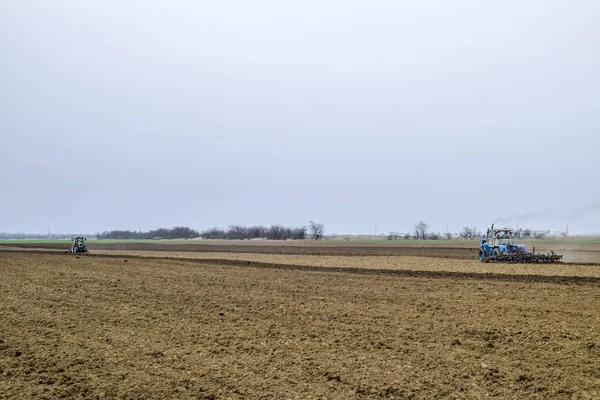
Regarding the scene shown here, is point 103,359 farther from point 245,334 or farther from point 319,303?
point 319,303

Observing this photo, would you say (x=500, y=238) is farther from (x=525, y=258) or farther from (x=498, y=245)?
(x=525, y=258)

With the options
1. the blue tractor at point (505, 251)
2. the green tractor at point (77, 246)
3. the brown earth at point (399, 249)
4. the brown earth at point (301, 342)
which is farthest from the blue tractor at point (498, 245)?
the green tractor at point (77, 246)

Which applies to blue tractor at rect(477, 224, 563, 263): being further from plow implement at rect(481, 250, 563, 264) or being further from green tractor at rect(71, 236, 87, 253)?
green tractor at rect(71, 236, 87, 253)

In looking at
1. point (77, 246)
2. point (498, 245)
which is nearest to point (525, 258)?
point (498, 245)

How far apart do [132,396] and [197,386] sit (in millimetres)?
989

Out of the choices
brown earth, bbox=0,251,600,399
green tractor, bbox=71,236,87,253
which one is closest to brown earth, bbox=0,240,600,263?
green tractor, bbox=71,236,87,253

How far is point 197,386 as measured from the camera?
805 centimetres

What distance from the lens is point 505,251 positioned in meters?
32.3

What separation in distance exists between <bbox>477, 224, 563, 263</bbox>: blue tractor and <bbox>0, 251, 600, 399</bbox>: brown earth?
1302 cm

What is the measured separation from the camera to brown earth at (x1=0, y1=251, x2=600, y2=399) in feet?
26.1

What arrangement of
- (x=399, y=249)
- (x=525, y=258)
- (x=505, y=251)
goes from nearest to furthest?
(x=525, y=258), (x=505, y=251), (x=399, y=249)

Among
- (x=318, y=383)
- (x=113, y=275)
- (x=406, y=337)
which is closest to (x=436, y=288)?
(x=406, y=337)

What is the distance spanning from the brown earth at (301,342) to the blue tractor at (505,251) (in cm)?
1302

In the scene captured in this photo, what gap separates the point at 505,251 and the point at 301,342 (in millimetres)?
25325
